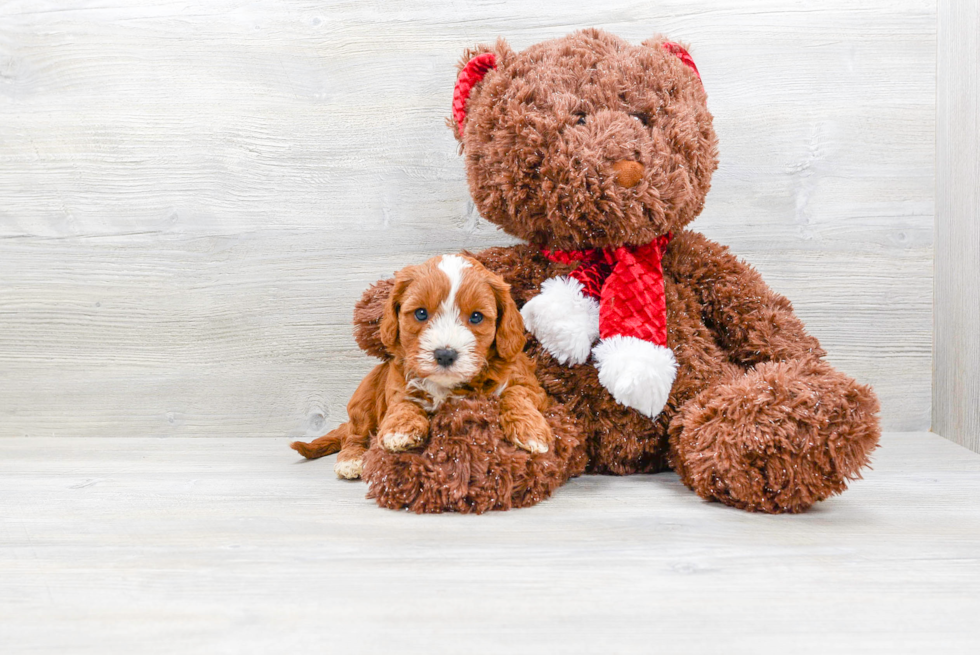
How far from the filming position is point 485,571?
770 mm

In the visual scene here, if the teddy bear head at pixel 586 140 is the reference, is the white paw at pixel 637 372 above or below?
below

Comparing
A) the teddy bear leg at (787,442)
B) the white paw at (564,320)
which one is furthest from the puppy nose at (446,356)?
the teddy bear leg at (787,442)

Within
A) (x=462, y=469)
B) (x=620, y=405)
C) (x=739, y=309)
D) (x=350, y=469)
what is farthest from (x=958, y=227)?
(x=350, y=469)

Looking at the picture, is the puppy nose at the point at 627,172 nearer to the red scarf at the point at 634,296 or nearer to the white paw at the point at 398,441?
the red scarf at the point at 634,296

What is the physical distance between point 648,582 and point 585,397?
17.1 inches

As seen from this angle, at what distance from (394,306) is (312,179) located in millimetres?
534

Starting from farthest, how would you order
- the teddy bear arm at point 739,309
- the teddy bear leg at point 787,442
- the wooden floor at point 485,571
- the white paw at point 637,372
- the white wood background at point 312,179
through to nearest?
1. the white wood background at point 312,179
2. the teddy bear arm at point 739,309
3. the white paw at point 637,372
4. the teddy bear leg at point 787,442
5. the wooden floor at point 485,571

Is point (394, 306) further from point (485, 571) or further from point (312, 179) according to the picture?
point (312, 179)

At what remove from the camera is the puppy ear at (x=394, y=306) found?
1.01 meters

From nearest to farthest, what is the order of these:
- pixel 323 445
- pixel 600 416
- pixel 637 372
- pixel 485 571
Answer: pixel 485 571 → pixel 637 372 → pixel 600 416 → pixel 323 445

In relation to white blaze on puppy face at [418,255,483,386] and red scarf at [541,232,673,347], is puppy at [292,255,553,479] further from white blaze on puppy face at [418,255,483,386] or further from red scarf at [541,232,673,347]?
red scarf at [541,232,673,347]

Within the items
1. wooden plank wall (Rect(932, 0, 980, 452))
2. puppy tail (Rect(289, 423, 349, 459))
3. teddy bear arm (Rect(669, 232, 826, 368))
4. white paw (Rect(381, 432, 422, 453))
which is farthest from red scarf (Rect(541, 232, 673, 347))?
wooden plank wall (Rect(932, 0, 980, 452))

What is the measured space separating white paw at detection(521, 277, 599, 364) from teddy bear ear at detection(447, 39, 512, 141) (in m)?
0.28

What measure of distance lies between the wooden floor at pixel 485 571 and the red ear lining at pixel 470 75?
1.91ft
